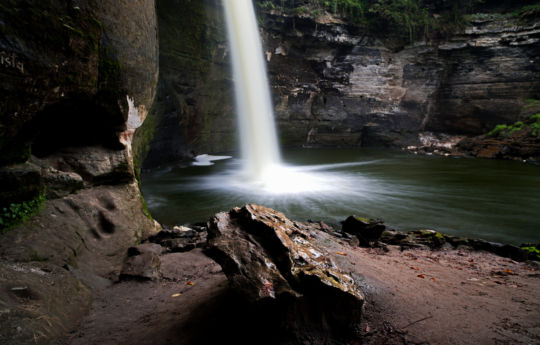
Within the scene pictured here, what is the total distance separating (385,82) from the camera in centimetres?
1895

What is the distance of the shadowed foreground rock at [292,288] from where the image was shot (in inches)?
74.8

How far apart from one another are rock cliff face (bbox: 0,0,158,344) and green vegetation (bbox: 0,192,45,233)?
0.03 ft

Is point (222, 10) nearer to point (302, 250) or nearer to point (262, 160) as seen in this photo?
point (262, 160)

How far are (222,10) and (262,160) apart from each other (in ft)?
22.9

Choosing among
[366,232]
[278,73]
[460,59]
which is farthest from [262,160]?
[460,59]

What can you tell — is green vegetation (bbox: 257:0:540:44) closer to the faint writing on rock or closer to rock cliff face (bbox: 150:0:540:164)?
rock cliff face (bbox: 150:0:540:164)

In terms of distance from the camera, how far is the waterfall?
14.3 metres

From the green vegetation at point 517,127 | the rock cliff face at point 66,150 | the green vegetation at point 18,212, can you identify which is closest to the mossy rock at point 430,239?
the rock cliff face at point 66,150

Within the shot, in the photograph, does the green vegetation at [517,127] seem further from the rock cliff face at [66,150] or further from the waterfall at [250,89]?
the rock cliff face at [66,150]

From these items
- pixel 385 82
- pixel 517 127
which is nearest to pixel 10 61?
pixel 385 82

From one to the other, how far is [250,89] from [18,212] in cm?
1387

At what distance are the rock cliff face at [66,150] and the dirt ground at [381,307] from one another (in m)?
0.37

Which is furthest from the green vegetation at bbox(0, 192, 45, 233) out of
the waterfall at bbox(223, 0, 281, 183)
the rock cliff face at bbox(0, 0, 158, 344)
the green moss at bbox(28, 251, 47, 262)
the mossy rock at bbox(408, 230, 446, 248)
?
the waterfall at bbox(223, 0, 281, 183)

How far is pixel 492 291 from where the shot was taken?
2.71 m
